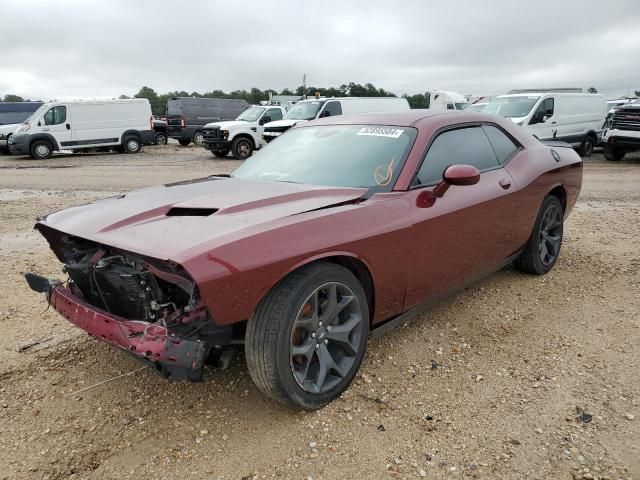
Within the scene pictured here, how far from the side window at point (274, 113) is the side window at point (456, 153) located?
593 inches

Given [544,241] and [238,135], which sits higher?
[238,135]

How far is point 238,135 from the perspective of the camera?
682 inches

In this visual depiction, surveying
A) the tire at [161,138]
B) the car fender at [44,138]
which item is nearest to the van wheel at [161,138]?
the tire at [161,138]

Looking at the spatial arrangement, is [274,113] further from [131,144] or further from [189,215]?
[189,215]

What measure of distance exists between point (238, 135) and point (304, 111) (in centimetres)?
240

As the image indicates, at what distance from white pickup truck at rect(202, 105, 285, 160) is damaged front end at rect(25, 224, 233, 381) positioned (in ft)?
48.4

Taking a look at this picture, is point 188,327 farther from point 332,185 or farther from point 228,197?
point 332,185

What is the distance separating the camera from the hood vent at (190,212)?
2.72 metres

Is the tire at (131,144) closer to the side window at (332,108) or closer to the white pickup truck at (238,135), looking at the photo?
the white pickup truck at (238,135)

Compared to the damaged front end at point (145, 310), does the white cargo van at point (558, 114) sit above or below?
above

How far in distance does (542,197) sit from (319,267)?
105 inches

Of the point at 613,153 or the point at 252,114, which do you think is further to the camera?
the point at 252,114

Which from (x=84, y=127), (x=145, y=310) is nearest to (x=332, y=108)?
(x=84, y=127)

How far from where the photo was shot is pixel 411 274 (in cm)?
309
